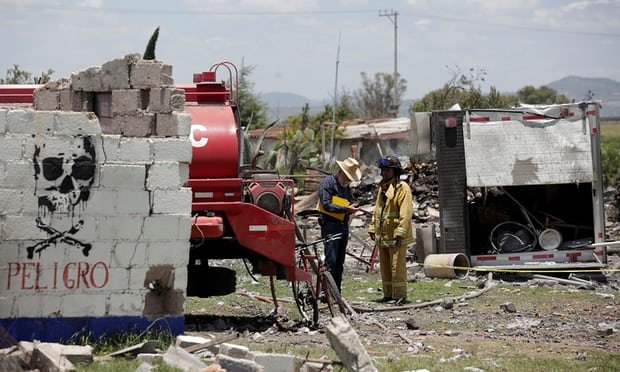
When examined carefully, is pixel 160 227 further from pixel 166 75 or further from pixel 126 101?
pixel 166 75

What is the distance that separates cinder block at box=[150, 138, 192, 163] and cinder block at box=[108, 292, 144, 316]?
4.45 feet

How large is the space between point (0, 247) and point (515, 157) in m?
9.18

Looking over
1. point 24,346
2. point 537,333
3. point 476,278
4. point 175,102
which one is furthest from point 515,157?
point 24,346

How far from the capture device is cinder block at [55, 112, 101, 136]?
983 cm

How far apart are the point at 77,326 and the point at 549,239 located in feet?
30.9

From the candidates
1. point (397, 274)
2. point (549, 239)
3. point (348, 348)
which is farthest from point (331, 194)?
point (348, 348)

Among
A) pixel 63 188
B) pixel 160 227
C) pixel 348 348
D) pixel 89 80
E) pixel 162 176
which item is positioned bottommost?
pixel 348 348

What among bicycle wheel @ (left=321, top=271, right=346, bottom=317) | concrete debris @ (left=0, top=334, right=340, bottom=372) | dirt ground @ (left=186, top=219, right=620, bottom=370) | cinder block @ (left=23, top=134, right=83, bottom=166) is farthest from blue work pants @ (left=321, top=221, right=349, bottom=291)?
cinder block @ (left=23, top=134, right=83, bottom=166)

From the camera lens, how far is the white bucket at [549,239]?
666 inches

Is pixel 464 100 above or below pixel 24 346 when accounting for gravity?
above

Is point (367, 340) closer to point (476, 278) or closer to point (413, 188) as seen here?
point (476, 278)

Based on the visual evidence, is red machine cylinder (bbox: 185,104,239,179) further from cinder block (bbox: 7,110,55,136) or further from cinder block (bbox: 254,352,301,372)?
cinder block (bbox: 254,352,301,372)

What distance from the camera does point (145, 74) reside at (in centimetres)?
1019

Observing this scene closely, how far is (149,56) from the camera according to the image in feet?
60.2
